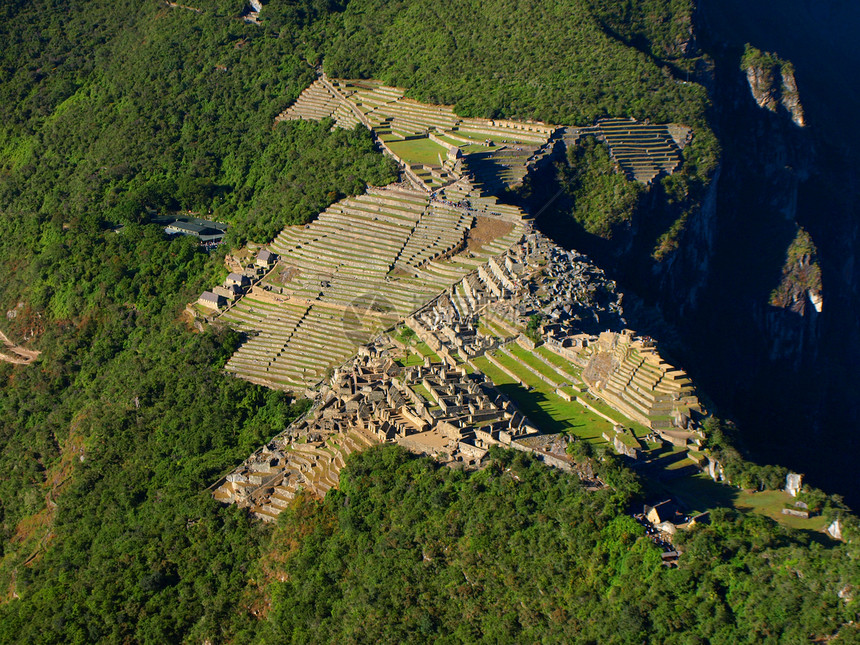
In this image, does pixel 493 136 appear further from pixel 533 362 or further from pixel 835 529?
pixel 835 529

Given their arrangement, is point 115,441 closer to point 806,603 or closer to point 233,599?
point 233,599

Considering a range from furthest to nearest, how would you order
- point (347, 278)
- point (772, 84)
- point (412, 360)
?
1. point (772, 84)
2. point (347, 278)
3. point (412, 360)

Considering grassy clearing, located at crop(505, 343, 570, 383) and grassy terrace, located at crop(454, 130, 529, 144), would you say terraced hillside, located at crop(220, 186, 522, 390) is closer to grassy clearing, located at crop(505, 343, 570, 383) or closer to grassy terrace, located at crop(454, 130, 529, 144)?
grassy clearing, located at crop(505, 343, 570, 383)

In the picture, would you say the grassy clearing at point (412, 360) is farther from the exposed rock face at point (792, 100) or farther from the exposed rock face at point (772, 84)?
the exposed rock face at point (792, 100)

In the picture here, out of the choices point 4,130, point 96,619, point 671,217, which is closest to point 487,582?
point 96,619

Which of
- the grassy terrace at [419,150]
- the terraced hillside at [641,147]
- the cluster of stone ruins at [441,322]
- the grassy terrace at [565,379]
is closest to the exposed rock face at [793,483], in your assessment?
the cluster of stone ruins at [441,322]

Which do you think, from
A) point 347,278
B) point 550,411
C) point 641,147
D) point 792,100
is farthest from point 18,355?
point 792,100
